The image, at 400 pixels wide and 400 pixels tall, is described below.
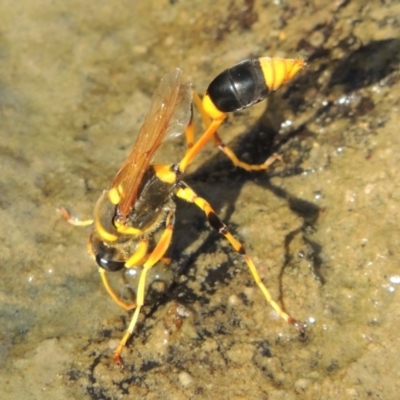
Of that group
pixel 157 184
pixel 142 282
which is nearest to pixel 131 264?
pixel 142 282

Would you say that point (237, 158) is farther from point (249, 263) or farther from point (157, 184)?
point (249, 263)

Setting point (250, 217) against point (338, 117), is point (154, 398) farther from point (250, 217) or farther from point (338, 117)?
point (338, 117)

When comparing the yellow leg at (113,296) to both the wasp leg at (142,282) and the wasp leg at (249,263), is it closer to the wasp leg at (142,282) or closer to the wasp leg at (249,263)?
the wasp leg at (142,282)

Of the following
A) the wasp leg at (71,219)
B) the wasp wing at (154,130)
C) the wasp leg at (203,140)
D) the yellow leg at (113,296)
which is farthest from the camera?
the wasp leg at (71,219)

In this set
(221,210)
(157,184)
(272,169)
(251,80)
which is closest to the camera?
(251,80)

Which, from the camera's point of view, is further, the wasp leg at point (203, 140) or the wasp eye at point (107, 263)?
the wasp leg at point (203, 140)

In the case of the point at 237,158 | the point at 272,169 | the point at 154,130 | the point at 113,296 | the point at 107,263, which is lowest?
the point at 272,169

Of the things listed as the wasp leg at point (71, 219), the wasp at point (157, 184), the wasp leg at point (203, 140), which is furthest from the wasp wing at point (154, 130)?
the wasp leg at point (71, 219)

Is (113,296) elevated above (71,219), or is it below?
below

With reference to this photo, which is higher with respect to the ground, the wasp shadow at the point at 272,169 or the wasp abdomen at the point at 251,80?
the wasp abdomen at the point at 251,80
